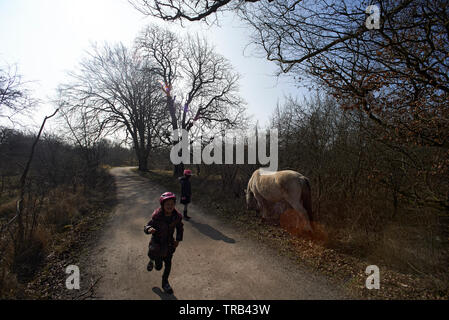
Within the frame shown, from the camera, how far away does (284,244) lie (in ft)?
16.0

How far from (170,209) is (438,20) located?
199 inches

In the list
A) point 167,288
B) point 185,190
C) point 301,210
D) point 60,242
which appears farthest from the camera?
point 185,190

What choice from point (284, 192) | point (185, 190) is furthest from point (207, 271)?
point (185, 190)

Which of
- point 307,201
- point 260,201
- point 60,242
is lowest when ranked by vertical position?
point 60,242

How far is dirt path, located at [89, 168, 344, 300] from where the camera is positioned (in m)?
3.15

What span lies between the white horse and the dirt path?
5.00ft

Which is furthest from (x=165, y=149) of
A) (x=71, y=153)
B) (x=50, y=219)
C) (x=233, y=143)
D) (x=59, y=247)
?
(x=59, y=247)

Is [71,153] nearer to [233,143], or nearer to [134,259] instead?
[233,143]

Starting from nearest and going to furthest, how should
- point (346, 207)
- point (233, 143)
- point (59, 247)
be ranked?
point (59, 247)
point (346, 207)
point (233, 143)

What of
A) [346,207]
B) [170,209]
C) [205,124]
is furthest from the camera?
[205,124]

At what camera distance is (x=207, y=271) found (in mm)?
3785

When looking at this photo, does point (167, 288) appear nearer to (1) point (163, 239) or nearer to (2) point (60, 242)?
(1) point (163, 239)

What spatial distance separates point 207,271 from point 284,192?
313cm

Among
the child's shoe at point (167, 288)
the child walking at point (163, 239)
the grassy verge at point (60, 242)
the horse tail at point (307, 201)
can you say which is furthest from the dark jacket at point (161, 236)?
the horse tail at point (307, 201)
